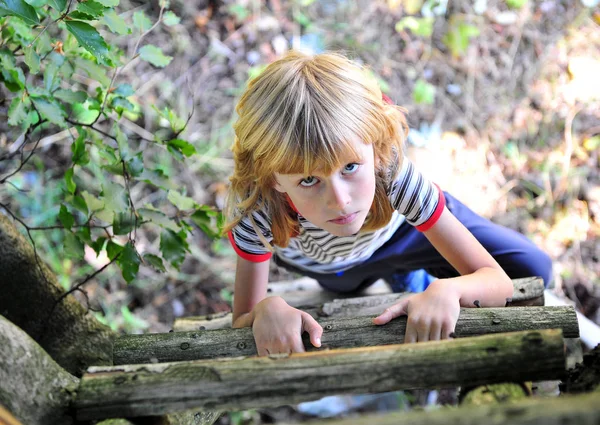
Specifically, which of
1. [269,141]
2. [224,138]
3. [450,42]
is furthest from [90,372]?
[450,42]

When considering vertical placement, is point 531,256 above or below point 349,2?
below

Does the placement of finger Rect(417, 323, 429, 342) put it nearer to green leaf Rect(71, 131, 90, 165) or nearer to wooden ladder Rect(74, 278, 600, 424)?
wooden ladder Rect(74, 278, 600, 424)

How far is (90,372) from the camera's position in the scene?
1.23 m

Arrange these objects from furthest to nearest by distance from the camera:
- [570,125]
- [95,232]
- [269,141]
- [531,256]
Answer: [570,125] < [95,232] < [531,256] < [269,141]

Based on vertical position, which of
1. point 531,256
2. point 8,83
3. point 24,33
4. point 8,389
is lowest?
point 8,389

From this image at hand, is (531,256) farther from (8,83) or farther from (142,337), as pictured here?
(8,83)

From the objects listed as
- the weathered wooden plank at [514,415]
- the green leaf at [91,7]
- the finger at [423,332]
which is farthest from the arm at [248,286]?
the weathered wooden plank at [514,415]

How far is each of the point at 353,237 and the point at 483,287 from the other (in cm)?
55

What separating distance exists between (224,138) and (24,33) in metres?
2.26

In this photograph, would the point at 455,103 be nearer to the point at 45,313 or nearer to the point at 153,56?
the point at 153,56

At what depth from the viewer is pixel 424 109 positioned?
13.7 feet

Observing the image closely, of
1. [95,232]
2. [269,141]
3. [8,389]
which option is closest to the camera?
[8,389]

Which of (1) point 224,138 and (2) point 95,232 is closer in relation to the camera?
(2) point 95,232

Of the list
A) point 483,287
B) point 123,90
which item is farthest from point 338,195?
point 123,90
